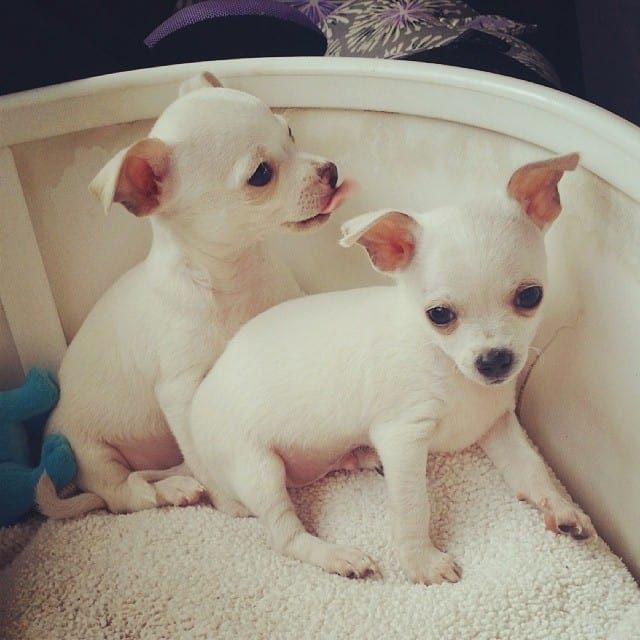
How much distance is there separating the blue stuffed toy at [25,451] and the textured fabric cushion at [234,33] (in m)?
0.76

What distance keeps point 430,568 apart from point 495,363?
0.36 m

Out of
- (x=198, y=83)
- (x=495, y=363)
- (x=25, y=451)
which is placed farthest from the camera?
(x=25, y=451)

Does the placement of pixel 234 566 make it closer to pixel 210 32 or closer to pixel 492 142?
pixel 492 142

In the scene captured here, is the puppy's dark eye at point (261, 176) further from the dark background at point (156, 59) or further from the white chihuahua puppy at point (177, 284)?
the dark background at point (156, 59)

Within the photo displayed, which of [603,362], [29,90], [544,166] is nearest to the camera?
[544,166]

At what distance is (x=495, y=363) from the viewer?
43.7 inches

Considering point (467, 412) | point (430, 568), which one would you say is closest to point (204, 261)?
point (467, 412)

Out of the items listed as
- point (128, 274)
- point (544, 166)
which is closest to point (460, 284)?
point (544, 166)

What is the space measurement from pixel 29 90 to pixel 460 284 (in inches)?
37.6

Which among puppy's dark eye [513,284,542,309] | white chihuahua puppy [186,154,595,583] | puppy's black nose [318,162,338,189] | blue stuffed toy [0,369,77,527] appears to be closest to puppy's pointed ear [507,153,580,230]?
white chihuahua puppy [186,154,595,583]

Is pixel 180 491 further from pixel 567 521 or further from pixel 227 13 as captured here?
pixel 227 13

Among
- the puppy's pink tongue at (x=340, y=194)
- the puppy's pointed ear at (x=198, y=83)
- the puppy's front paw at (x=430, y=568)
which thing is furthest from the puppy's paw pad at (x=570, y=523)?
the puppy's pointed ear at (x=198, y=83)

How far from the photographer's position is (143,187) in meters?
1.32

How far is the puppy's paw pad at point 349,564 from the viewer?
127 centimetres
